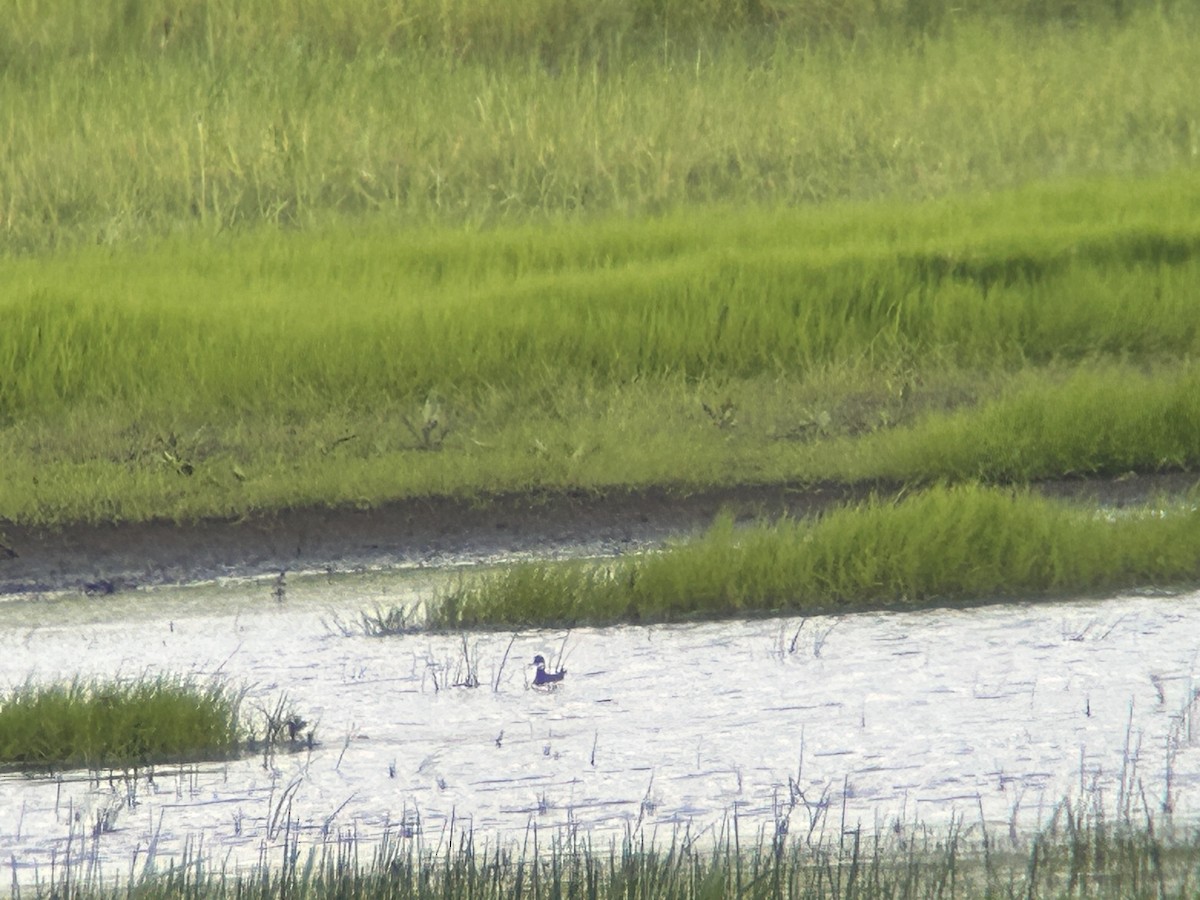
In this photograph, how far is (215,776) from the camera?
15.5ft

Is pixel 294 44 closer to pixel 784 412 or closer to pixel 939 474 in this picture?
pixel 784 412

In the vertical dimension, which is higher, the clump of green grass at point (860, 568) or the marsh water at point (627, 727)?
the marsh water at point (627, 727)

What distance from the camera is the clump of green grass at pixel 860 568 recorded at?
6.28m

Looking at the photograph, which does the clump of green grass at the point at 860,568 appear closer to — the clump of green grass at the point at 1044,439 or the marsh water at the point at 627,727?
the marsh water at the point at 627,727

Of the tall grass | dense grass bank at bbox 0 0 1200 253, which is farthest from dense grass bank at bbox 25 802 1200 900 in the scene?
dense grass bank at bbox 0 0 1200 253

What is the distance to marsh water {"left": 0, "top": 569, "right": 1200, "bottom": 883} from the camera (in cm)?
438

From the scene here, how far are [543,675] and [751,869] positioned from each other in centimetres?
174

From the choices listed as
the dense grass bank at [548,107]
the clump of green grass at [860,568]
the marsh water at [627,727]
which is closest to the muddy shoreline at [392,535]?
the marsh water at [627,727]

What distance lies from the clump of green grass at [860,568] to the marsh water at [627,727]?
0.49 feet

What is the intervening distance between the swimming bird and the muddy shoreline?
5.10 feet

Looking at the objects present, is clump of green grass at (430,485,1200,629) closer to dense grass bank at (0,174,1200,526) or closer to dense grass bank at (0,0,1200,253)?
dense grass bank at (0,174,1200,526)

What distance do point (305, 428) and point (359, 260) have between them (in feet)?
5.99

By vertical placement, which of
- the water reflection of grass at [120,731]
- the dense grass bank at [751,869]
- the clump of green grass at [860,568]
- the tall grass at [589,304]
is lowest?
the tall grass at [589,304]

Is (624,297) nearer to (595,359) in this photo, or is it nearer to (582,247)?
(595,359)
